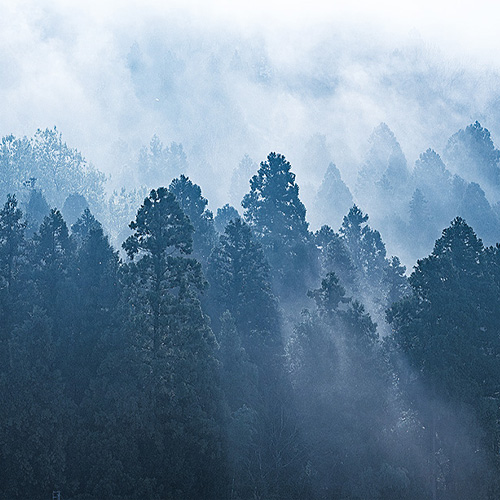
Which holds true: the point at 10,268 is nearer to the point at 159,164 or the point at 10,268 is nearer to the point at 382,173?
the point at 382,173

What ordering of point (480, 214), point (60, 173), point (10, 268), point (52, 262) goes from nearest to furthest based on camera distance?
1. point (10, 268)
2. point (52, 262)
3. point (480, 214)
4. point (60, 173)

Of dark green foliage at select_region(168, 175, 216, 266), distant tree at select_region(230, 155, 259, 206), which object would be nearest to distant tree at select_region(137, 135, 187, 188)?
distant tree at select_region(230, 155, 259, 206)

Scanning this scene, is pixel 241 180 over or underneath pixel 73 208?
over

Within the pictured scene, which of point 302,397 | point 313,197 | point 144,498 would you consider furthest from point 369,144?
point 144,498

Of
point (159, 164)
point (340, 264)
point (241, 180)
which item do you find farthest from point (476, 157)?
point (340, 264)

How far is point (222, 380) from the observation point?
141ft

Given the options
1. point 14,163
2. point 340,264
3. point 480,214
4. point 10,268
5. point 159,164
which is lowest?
point 10,268

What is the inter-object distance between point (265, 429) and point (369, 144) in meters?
105

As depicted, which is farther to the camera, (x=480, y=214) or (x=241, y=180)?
(x=241, y=180)

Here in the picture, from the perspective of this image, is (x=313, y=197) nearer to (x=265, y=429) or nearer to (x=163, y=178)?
(x=163, y=178)

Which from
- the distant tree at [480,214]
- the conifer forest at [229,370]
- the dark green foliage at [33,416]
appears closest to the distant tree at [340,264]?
the conifer forest at [229,370]

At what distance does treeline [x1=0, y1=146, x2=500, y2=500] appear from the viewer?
37188mm

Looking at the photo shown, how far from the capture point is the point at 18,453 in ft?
117

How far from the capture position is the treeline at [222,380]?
122 feet
